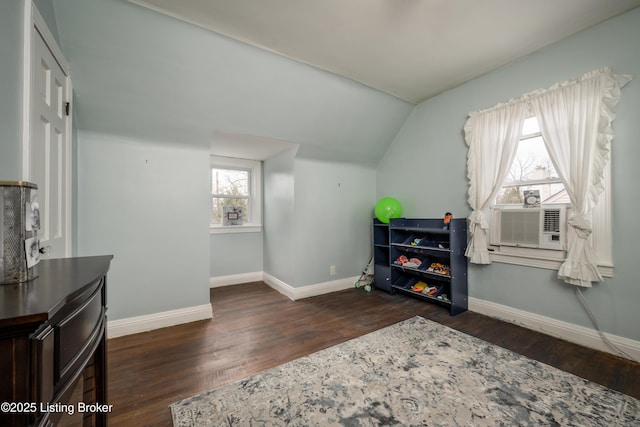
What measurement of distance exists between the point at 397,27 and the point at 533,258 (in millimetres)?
2488

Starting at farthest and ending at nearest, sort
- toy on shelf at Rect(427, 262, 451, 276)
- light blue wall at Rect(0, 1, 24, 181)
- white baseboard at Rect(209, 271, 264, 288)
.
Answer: white baseboard at Rect(209, 271, 264, 288) < toy on shelf at Rect(427, 262, 451, 276) < light blue wall at Rect(0, 1, 24, 181)

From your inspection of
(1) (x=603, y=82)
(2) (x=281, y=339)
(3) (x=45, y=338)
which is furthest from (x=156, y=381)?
(1) (x=603, y=82)

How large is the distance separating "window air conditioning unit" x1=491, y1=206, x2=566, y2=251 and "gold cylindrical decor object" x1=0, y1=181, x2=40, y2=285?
11.2 feet

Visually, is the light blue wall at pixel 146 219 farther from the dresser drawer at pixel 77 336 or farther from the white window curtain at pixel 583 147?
the white window curtain at pixel 583 147

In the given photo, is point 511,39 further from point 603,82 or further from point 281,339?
point 281,339

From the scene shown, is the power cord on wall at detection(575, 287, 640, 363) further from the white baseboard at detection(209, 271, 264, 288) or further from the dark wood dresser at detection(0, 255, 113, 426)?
the white baseboard at detection(209, 271, 264, 288)

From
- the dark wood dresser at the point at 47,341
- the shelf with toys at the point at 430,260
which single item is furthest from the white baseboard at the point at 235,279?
the dark wood dresser at the point at 47,341

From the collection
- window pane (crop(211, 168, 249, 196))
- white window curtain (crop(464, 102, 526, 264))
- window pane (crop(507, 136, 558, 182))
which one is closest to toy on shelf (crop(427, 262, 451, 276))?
white window curtain (crop(464, 102, 526, 264))

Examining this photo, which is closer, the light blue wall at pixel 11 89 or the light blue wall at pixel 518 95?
the light blue wall at pixel 11 89

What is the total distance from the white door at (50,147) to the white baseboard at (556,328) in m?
3.66

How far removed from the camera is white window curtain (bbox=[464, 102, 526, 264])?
2682mm

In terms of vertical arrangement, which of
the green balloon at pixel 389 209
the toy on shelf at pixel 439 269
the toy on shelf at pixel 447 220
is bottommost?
the toy on shelf at pixel 439 269

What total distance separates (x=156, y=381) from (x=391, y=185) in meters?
3.54

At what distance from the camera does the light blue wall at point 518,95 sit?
2.06 meters
